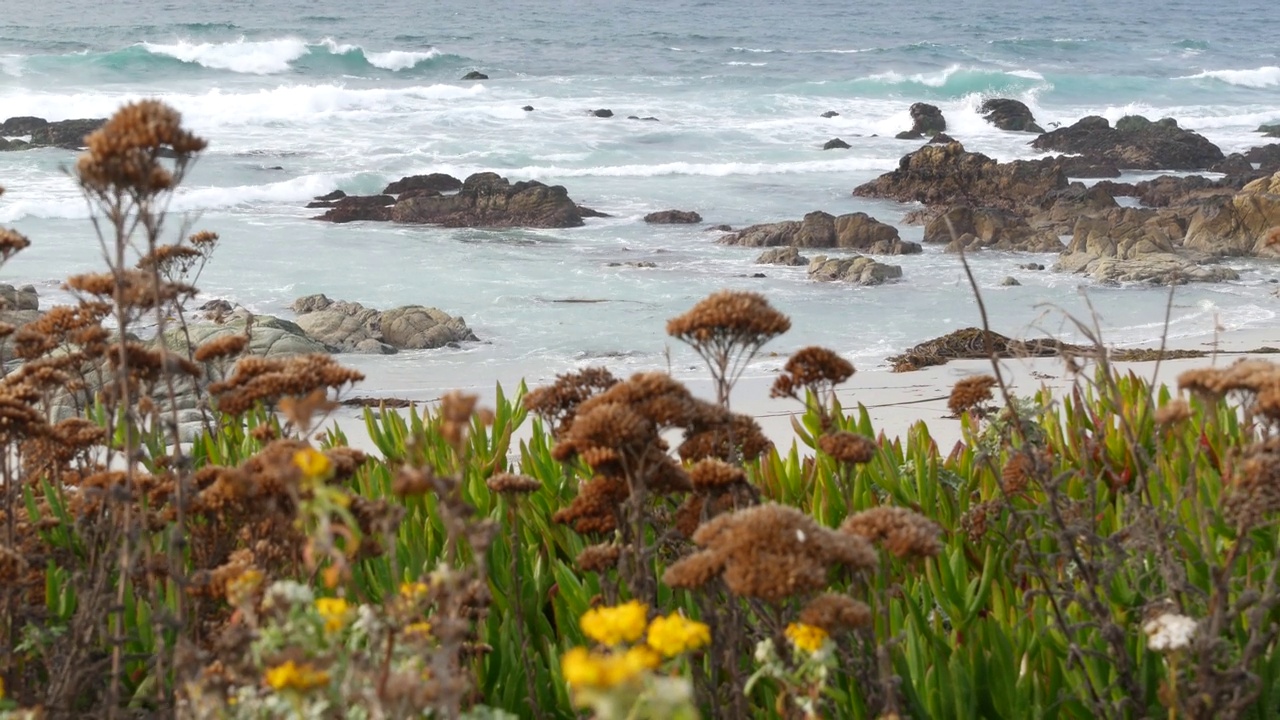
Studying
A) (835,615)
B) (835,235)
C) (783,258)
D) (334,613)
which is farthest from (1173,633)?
(835,235)

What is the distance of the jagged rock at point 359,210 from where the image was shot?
65.9 ft

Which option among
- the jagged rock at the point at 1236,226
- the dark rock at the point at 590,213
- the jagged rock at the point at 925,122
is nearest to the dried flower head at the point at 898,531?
the jagged rock at the point at 1236,226

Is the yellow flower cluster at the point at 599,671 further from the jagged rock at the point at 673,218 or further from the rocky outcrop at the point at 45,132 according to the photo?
the rocky outcrop at the point at 45,132

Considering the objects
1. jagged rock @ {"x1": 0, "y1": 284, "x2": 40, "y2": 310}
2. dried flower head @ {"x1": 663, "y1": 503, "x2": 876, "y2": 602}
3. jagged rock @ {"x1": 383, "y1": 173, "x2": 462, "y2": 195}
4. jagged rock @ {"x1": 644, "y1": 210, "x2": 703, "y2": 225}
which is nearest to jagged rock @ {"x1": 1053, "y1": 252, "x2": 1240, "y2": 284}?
jagged rock @ {"x1": 644, "y1": 210, "x2": 703, "y2": 225}

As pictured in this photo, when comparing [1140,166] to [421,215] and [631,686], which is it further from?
[631,686]

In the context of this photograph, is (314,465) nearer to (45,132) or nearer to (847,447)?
(847,447)

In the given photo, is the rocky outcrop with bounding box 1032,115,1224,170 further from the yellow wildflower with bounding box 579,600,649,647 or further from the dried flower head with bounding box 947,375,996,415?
the yellow wildflower with bounding box 579,600,649,647

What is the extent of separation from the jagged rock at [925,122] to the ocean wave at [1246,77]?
700 inches

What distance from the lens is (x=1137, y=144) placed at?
2806cm

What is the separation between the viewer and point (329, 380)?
10.4ft

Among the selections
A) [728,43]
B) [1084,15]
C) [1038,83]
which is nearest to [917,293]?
[1038,83]

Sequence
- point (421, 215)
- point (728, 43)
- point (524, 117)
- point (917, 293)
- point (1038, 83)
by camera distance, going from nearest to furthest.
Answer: point (917, 293) < point (421, 215) < point (524, 117) < point (1038, 83) < point (728, 43)

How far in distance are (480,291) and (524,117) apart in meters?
18.7

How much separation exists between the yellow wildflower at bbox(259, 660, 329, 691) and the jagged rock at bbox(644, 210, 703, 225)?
61.2 feet
